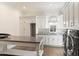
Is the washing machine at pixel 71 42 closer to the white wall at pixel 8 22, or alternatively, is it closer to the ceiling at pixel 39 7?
the ceiling at pixel 39 7

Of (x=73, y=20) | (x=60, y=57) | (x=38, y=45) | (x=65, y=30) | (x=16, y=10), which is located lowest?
(x=60, y=57)

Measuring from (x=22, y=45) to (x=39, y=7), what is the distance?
460 mm

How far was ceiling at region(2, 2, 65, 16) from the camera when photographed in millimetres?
1374

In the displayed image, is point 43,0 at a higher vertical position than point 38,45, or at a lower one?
higher

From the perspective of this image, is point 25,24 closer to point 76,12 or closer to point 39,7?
point 39,7

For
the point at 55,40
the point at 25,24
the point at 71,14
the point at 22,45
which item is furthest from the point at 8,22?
the point at 71,14

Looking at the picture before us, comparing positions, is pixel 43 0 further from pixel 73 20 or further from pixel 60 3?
pixel 73 20

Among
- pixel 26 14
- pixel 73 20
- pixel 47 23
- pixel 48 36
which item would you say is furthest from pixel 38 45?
pixel 73 20

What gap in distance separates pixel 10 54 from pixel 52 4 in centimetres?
71

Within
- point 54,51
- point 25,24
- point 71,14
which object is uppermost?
point 71,14

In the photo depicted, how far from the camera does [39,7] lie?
1.39 metres

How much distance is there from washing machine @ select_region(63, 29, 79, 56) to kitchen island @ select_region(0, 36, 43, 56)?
0.27 meters

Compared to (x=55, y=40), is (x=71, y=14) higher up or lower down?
higher up

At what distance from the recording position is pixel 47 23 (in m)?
1.37
